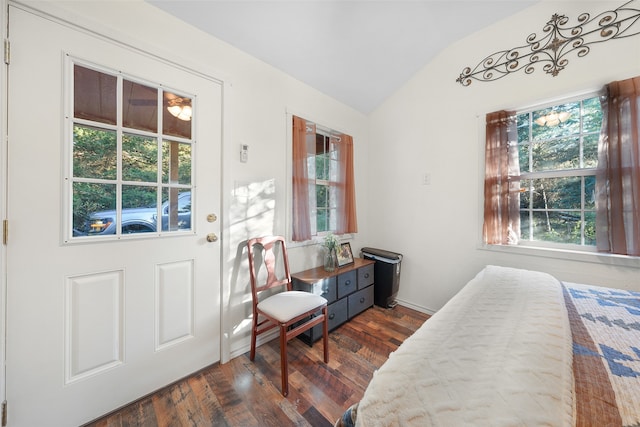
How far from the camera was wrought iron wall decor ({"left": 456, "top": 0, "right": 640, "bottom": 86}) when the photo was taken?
1563mm

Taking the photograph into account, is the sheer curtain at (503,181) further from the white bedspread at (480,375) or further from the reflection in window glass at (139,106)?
the reflection in window glass at (139,106)

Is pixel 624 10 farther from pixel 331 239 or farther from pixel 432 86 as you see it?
pixel 331 239

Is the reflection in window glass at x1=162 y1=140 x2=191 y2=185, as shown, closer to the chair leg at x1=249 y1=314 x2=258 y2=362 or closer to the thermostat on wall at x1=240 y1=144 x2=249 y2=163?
the thermostat on wall at x1=240 y1=144 x2=249 y2=163

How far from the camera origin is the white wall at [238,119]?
4.37 ft

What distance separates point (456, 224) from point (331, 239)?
125cm

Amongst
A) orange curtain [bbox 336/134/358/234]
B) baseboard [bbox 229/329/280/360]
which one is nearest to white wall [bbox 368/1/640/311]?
orange curtain [bbox 336/134/358/234]

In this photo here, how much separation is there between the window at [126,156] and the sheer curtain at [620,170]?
9.41ft

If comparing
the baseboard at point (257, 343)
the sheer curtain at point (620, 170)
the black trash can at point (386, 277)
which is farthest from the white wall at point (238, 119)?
the sheer curtain at point (620, 170)

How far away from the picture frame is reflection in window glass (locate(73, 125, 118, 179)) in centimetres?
182

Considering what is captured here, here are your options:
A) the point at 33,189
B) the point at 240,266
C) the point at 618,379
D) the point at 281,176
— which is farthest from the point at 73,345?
the point at 618,379

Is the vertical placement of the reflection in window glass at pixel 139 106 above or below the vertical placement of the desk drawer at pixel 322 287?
above

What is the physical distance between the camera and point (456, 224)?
2.29 m

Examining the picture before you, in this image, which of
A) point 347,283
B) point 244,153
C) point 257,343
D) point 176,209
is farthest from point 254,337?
point 244,153

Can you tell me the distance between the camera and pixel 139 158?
1360 millimetres
